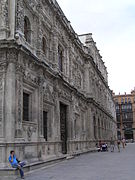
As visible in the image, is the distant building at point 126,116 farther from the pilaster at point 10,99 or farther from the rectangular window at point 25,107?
the pilaster at point 10,99

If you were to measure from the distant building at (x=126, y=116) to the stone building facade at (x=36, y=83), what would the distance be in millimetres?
56461

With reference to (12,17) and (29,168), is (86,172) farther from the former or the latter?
(12,17)

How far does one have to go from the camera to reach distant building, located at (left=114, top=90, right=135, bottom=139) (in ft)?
256

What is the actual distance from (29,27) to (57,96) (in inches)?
209

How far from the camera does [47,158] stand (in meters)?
14.4

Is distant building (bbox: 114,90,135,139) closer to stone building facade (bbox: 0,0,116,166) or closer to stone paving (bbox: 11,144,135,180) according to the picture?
stone building facade (bbox: 0,0,116,166)

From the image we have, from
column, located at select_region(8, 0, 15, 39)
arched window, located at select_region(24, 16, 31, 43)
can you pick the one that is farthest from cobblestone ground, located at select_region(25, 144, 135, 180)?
arched window, located at select_region(24, 16, 31, 43)

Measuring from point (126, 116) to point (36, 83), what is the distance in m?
69.0

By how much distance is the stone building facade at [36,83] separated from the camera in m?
11.2

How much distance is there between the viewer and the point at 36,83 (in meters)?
14.1

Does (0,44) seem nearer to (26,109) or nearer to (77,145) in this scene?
(26,109)

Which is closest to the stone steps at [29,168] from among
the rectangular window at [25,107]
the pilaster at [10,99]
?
the pilaster at [10,99]

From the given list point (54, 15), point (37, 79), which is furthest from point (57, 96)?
point (54, 15)

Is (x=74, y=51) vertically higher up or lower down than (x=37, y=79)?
higher up
